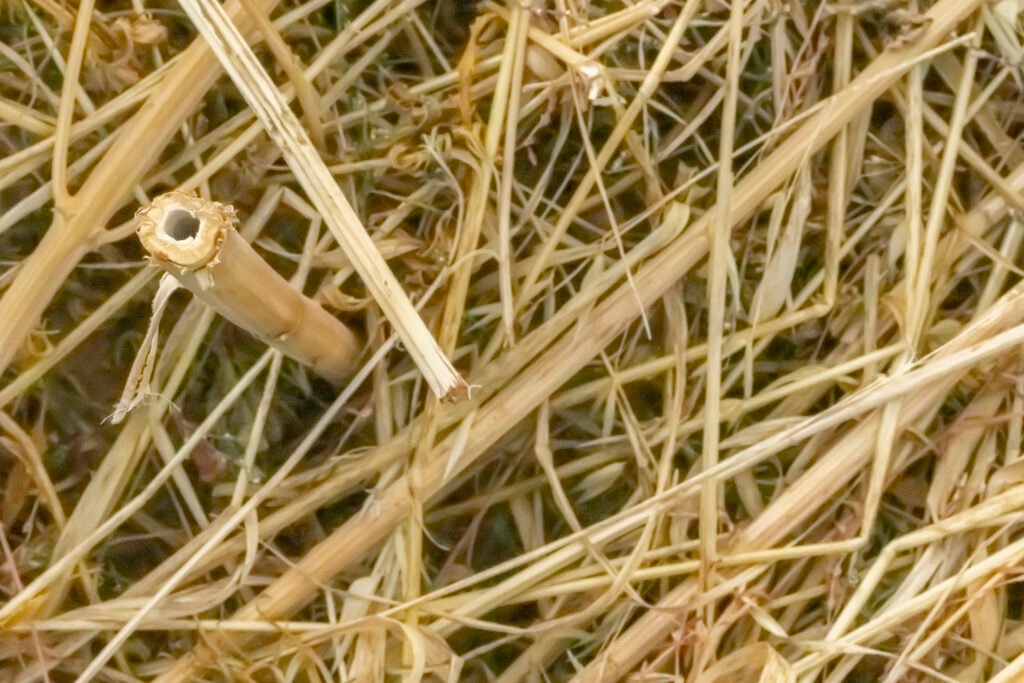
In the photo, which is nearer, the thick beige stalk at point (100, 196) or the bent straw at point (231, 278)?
the bent straw at point (231, 278)

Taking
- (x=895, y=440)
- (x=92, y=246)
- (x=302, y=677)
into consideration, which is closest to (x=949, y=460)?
(x=895, y=440)

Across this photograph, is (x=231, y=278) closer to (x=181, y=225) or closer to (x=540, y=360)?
(x=181, y=225)

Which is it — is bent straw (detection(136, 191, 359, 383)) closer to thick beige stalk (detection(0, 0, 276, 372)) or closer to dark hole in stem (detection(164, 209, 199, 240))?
dark hole in stem (detection(164, 209, 199, 240))

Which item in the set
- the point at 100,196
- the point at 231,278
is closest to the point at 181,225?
the point at 231,278

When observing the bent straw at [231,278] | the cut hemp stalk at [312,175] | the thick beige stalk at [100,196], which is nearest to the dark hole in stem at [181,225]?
the bent straw at [231,278]

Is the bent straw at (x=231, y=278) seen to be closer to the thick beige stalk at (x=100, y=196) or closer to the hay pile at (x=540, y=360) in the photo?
the hay pile at (x=540, y=360)

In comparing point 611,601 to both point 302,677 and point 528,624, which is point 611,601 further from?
point 302,677
